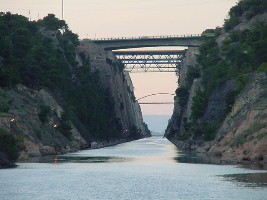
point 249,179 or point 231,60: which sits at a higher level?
point 231,60

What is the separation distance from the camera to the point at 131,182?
195 ft

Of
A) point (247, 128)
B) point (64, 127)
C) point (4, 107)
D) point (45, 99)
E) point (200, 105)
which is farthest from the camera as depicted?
point (200, 105)

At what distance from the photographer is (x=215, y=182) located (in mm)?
58938

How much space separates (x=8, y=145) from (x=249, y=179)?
77.3 ft

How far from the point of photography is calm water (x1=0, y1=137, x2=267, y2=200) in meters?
50.4

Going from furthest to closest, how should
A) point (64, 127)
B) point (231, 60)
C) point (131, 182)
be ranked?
1. point (231, 60)
2. point (64, 127)
3. point (131, 182)

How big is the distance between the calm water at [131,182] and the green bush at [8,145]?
165 centimetres

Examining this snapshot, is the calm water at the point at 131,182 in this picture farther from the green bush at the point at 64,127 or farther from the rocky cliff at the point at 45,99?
the green bush at the point at 64,127

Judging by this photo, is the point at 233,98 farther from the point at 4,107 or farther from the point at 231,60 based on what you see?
the point at 4,107

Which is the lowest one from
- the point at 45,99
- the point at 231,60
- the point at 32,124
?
the point at 32,124

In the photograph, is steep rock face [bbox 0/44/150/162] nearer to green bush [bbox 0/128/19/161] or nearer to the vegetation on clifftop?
green bush [bbox 0/128/19/161]

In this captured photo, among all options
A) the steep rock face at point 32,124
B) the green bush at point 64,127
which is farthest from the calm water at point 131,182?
the green bush at point 64,127

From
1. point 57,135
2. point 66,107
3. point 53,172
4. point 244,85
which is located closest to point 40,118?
point 57,135

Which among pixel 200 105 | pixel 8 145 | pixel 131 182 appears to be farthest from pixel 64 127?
pixel 131 182
